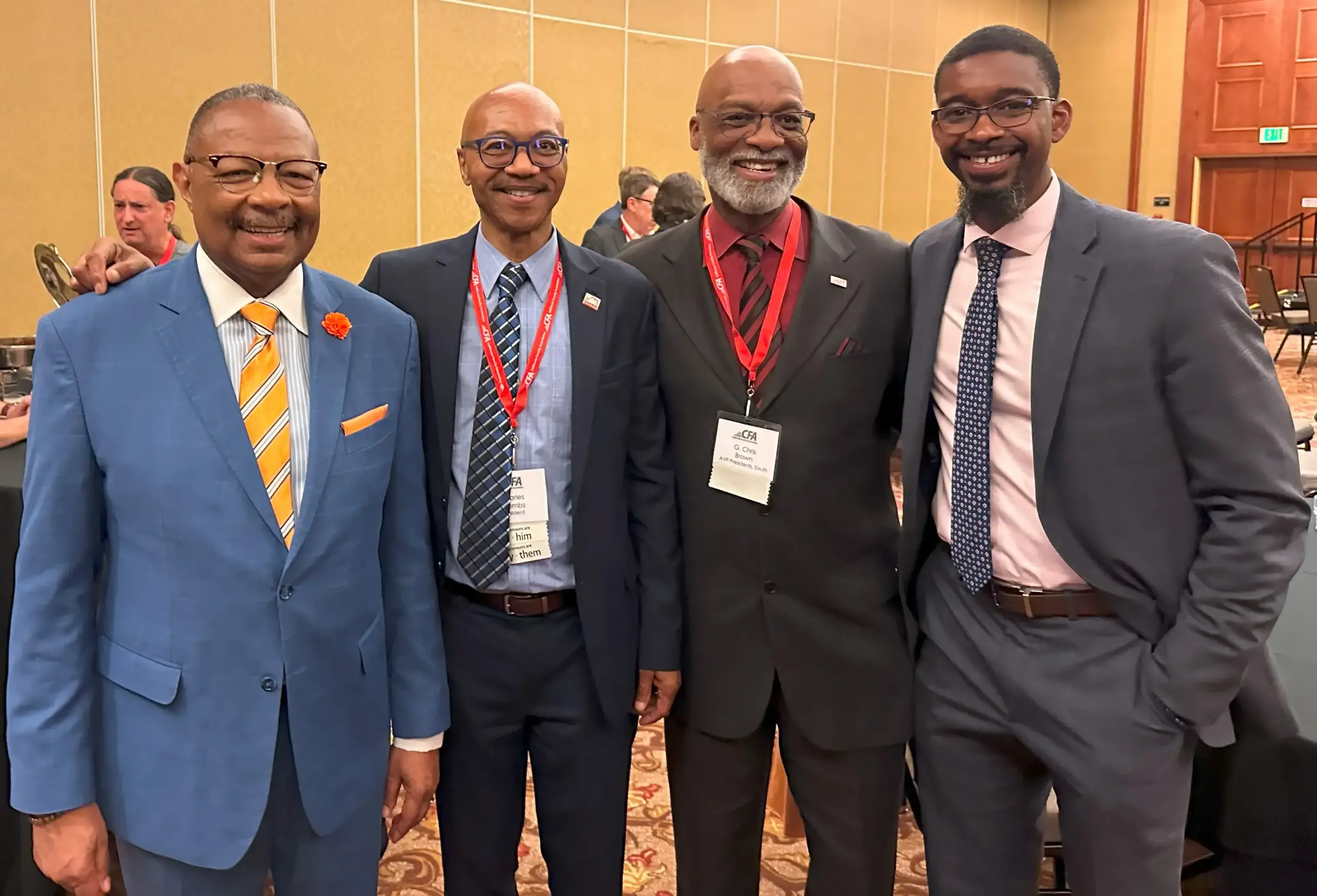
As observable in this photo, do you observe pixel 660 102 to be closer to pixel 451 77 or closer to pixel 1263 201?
pixel 451 77

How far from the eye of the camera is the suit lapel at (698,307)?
2.01 meters

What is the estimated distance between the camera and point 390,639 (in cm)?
177

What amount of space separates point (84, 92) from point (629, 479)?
22.2 feet

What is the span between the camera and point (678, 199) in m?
5.60

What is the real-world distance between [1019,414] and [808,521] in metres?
0.45

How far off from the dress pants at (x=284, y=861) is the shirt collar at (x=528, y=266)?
886mm

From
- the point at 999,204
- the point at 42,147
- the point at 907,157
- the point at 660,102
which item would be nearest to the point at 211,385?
the point at 999,204

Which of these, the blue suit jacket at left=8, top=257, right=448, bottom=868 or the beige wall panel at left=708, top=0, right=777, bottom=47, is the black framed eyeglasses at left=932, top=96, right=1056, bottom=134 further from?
the beige wall panel at left=708, top=0, right=777, bottom=47

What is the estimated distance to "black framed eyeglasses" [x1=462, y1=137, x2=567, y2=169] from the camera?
77.0 inches

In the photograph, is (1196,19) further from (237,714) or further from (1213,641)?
(237,714)

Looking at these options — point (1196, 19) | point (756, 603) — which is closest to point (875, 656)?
point (756, 603)

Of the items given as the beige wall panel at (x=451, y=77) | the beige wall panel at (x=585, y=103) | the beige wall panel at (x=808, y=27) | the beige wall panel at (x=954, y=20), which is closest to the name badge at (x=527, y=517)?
the beige wall panel at (x=451, y=77)

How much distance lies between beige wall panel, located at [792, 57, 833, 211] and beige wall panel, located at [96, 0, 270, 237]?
578cm

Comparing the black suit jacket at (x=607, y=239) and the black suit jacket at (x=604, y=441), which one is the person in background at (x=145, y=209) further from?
the black suit jacket at (x=604, y=441)
